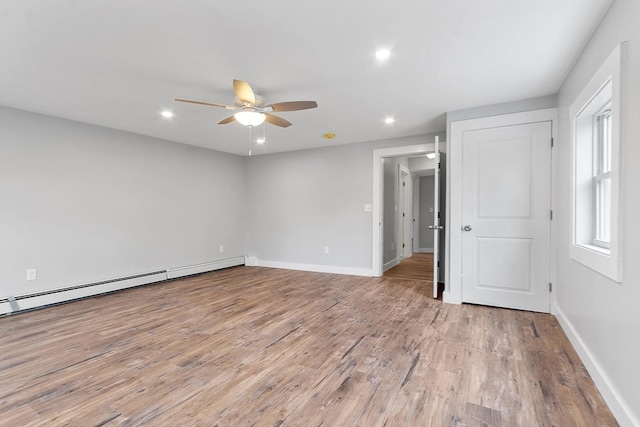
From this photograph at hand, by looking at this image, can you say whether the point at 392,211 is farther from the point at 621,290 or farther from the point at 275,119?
the point at 621,290

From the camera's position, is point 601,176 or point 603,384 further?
point 601,176

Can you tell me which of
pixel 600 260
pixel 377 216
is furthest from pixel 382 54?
pixel 377 216

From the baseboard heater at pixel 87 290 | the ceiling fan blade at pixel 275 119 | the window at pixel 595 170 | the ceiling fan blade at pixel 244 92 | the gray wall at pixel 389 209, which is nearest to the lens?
the window at pixel 595 170

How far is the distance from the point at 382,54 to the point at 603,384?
264 cm

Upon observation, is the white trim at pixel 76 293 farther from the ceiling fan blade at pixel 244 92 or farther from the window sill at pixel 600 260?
the window sill at pixel 600 260

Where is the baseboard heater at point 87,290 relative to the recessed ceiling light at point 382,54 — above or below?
below

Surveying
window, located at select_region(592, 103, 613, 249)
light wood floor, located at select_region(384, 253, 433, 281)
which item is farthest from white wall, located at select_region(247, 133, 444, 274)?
window, located at select_region(592, 103, 613, 249)

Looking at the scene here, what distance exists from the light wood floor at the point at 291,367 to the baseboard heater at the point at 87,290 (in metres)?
0.19

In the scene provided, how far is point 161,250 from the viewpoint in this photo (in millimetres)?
5039

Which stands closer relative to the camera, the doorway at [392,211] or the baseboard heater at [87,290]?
the baseboard heater at [87,290]

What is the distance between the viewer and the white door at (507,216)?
330 cm

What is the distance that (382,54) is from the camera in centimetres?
235

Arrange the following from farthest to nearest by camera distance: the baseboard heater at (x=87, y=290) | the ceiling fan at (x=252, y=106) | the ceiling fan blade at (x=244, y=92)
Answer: the baseboard heater at (x=87, y=290) < the ceiling fan at (x=252, y=106) < the ceiling fan blade at (x=244, y=92)

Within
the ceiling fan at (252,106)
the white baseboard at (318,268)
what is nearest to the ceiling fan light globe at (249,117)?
the ceiling fan at (252,106)
